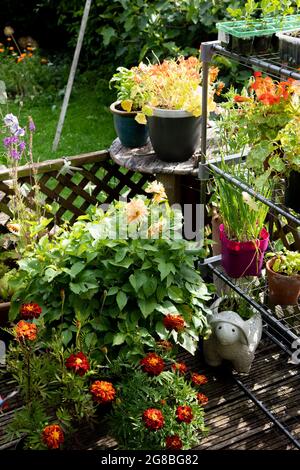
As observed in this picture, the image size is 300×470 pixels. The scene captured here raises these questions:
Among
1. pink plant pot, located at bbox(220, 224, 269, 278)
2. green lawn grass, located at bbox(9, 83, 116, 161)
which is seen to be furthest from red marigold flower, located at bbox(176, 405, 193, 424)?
green lawn grass, located at bbox(9, 83, 116, 161)

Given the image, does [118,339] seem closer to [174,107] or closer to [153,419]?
[153,419]

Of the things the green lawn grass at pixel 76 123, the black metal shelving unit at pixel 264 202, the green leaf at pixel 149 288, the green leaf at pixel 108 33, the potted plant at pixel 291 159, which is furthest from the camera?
the green leaf at pixel 108 33

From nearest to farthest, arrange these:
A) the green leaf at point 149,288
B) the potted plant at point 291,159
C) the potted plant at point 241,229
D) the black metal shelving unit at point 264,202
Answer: the potted plant at point 291,159
the black metal shelving unit at point 264,202
the green leaf at point 149,288
the potted plant at point 241,229

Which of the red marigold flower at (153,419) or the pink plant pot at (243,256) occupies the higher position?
the pink plant pot at (243,256)

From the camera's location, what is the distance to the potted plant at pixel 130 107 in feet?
11.1

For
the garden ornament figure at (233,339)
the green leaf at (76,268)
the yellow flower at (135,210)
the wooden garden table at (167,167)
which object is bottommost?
the garden ornament figure at (233,339)

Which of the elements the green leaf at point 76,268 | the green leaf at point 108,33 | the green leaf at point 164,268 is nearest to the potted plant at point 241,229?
the green leaf at point 164,268

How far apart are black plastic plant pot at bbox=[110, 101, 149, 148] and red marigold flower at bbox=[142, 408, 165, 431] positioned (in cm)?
165

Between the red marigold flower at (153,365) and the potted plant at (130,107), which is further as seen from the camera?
the potted plant at (130,107)

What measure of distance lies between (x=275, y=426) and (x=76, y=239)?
3.75ft

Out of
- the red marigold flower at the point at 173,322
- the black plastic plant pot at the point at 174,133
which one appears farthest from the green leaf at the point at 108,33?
the red marigold flower at the point at 173,322

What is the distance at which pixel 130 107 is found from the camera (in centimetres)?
344

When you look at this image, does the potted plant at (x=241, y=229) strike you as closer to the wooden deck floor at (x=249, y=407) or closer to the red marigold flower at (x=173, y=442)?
the wooden deck floor at (x=249, y=407)

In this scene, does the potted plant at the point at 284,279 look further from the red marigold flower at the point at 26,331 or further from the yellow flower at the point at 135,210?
the red marigold flower at the point at 26,331
